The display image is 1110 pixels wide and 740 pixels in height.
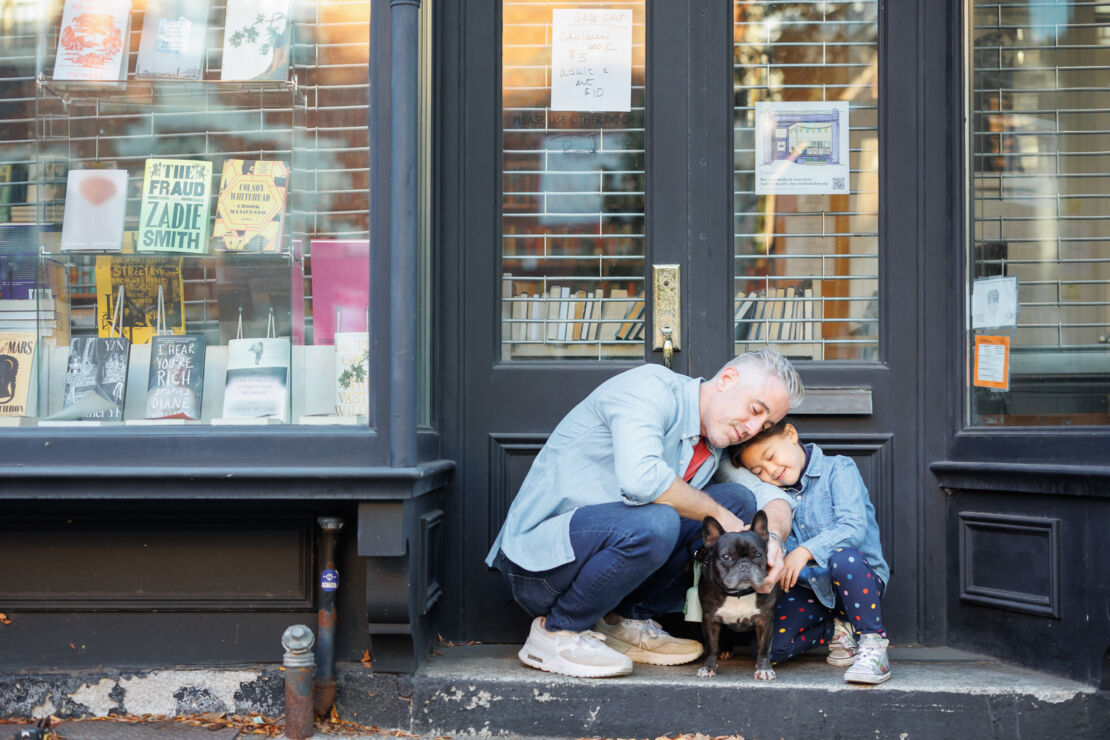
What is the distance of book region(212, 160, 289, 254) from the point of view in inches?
158

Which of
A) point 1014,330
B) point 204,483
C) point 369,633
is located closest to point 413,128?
point 204,483

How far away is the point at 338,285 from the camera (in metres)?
3.91

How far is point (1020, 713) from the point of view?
11.8 feet

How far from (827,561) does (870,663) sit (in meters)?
0.37

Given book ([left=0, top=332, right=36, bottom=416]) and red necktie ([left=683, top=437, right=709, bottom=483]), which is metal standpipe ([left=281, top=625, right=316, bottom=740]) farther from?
red necktie ([left=683, top=437, right=709, bottom=483])

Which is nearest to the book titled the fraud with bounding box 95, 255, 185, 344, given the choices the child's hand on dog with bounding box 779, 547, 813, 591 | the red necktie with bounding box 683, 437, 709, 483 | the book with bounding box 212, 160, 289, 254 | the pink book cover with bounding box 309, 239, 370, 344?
the book with bounding box 212, 160, 289, 254

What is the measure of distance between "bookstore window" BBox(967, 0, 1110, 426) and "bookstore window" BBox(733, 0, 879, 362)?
1.49 feet

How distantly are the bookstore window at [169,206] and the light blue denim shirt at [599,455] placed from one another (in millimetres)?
884

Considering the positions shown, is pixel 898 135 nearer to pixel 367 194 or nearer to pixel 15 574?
pixel 367 194

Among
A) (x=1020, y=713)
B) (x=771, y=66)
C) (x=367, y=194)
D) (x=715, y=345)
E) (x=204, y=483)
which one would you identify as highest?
(x=771, y=66)

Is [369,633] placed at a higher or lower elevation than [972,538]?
lower

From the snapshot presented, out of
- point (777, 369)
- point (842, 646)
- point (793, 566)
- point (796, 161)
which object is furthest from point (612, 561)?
point (796, 161)

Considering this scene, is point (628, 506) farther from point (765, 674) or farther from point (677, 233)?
point (677, 233)

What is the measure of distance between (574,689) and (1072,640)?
1.79 meters
